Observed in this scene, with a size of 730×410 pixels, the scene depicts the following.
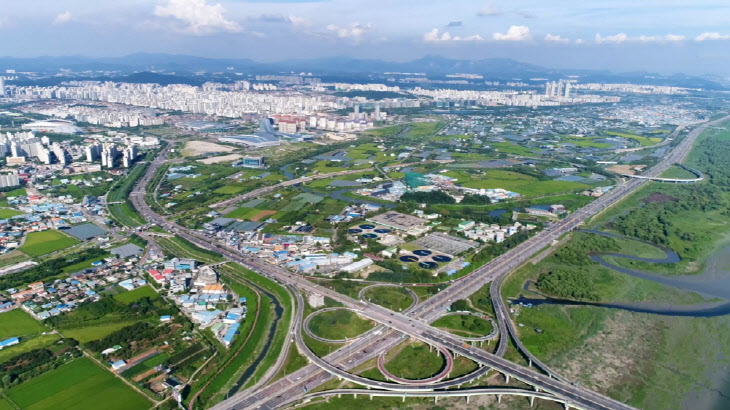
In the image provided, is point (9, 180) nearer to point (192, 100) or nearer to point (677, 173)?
point (192, 100)

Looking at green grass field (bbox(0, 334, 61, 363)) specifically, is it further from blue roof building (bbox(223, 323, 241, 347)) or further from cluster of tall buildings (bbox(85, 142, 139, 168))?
cluster of tall buildings (bbox(85, 142, 139, 168))

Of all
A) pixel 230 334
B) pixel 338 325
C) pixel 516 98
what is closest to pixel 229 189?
pixel 230 334

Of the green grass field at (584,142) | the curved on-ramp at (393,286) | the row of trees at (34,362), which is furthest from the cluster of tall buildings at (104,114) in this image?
the curved on-ramp at (393,286)

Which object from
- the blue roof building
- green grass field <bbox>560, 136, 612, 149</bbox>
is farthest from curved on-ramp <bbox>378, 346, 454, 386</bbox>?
green grass field <bbox>560, 136, 612, 149</bbox>

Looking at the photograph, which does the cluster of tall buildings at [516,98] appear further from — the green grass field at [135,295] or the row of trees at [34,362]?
the row of trees at [34,362]

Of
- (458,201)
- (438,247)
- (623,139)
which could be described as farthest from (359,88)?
(438,247)

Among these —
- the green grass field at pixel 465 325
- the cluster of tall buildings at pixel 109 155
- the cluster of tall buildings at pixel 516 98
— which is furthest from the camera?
the cluster of tall buildings at pixel 516 98
